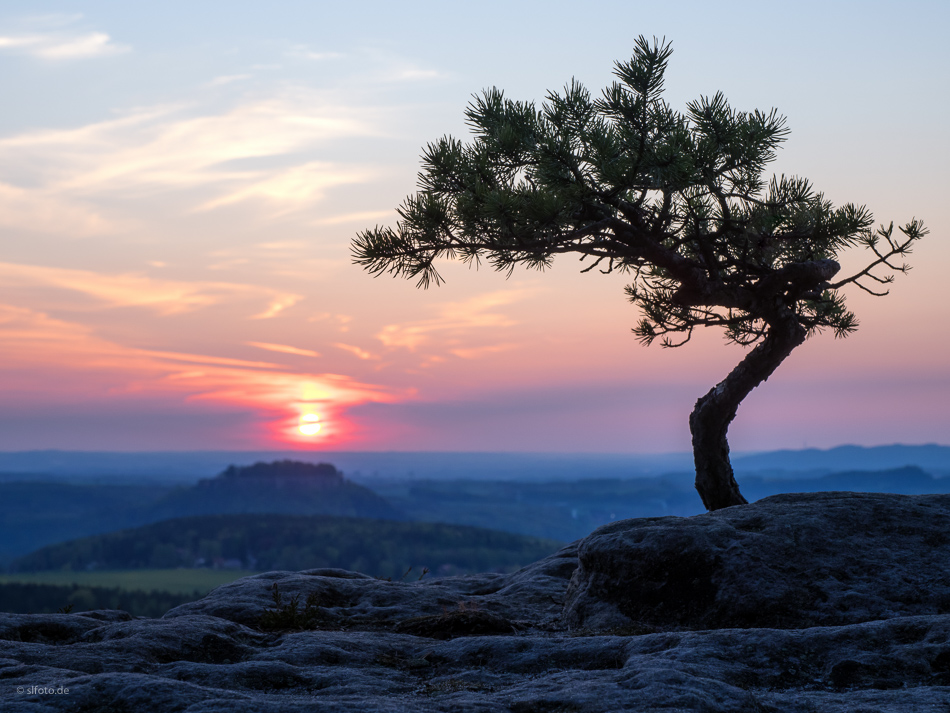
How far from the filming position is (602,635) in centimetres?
837

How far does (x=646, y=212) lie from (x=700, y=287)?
5.96ft

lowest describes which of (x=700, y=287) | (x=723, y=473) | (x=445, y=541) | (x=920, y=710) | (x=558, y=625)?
(x=445, y=541)

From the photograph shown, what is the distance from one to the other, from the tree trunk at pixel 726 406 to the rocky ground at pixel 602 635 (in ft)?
8.87

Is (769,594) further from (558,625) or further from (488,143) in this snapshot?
(488,143)

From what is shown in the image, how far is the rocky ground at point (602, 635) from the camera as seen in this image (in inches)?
217

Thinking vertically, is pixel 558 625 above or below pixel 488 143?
below

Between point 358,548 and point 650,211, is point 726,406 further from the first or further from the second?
point 358,548

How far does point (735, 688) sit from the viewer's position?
18.1 feet

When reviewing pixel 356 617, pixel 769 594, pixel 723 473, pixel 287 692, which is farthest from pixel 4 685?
pixel 723 473

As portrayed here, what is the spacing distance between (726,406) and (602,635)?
738 cm

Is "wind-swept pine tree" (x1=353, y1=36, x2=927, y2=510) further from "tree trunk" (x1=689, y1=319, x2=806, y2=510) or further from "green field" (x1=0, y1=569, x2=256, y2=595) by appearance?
"green field" (x1=0, y1=569, x2=256, y2=595)

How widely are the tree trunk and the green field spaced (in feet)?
505

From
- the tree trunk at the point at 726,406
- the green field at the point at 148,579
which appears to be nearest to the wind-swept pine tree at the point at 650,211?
the tree trunk at the point at 726,406

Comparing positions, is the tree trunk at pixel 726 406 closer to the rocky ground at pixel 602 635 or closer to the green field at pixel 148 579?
the rocky ground at pixel 602 635
